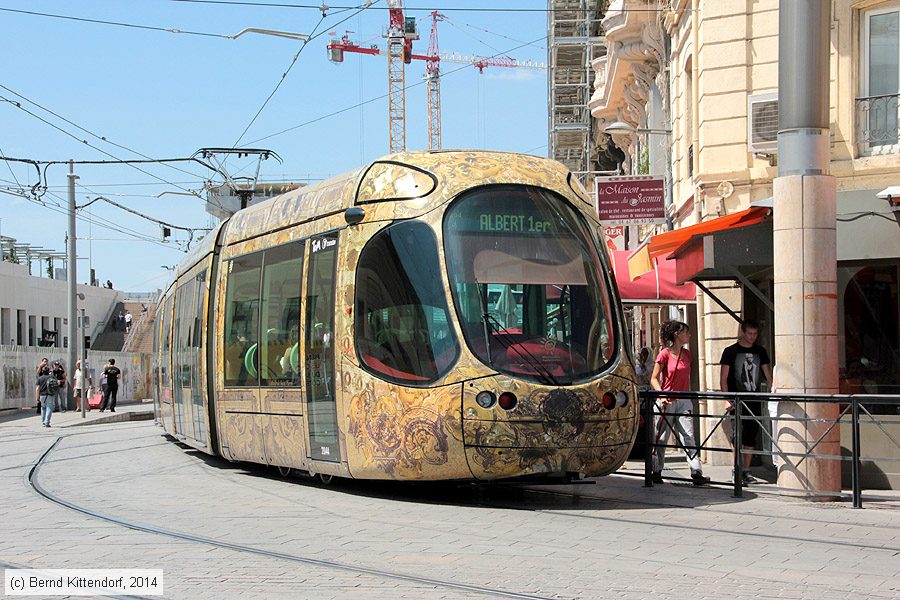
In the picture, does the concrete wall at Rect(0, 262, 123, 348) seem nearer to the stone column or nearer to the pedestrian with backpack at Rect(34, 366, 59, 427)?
the pedestrian with backpack at Rect(34, 366, 59, 427)

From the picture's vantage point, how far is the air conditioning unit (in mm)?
16406

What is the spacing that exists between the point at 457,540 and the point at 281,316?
181 inches

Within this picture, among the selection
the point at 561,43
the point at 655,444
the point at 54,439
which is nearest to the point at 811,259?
the point at 655,444

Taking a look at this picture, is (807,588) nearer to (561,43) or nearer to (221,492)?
(221,492)

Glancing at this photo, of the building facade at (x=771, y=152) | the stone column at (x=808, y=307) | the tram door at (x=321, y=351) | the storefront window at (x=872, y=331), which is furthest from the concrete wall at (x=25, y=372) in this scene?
the stone column at (x=808, y=307)

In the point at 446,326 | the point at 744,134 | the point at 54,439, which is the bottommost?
the point at 54,439

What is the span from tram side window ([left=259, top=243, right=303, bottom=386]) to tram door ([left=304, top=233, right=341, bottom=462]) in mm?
313

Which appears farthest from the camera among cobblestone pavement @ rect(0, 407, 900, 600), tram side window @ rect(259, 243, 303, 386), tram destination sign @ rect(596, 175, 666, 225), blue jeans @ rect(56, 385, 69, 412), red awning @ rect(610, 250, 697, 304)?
blue jeans @ rect(56, 385, 69, 412)

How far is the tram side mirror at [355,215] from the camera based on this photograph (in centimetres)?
1153

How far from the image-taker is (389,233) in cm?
1130

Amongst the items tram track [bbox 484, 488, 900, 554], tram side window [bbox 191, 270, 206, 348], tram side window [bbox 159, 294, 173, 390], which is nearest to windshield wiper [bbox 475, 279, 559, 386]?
tram track [bbox 484, 488, 900, 554]

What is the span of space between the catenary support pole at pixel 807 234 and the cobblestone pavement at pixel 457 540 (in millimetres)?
606

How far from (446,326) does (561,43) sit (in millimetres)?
42918

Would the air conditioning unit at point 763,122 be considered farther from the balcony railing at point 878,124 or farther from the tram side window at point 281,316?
the tram side window at point 281,316
